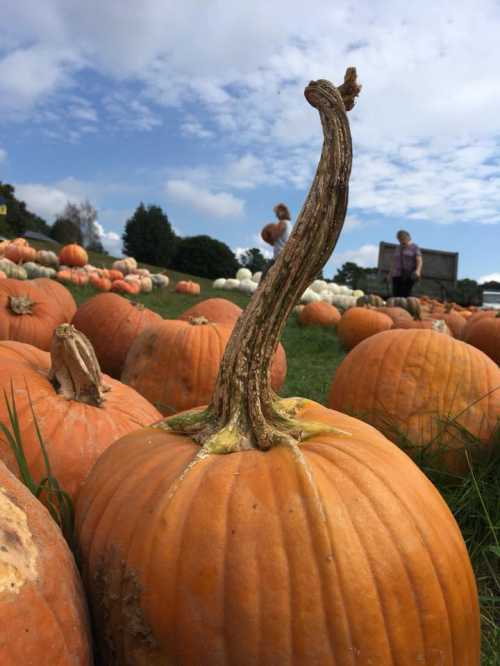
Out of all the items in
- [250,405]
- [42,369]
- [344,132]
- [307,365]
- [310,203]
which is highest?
[344,132]

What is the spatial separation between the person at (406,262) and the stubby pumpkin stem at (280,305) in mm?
12353

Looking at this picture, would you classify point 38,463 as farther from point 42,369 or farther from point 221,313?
point 221,313

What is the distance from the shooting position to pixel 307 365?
7.17m

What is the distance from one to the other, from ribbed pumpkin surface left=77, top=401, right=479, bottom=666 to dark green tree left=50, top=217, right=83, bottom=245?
Result: 53060 mm

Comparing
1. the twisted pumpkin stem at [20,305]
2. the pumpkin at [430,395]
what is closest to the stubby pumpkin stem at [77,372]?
the pumpkin at [430,395]

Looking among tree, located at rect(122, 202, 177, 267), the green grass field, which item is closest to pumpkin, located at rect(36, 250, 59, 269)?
the green grass field

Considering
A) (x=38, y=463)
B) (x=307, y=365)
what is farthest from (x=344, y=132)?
(x=307, y=365)

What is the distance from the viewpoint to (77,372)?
206 centimetres

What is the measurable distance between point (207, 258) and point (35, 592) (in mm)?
45687

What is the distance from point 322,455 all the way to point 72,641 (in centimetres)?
59

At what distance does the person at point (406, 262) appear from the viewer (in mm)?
13328

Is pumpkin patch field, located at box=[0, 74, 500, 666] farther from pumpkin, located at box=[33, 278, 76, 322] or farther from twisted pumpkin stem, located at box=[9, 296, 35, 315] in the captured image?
pumpkin, located at box=[33, 278, 76, 322]

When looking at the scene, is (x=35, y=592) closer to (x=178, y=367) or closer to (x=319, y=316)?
(x=178, y=367)

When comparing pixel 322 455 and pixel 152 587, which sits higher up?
pixel 322 455
